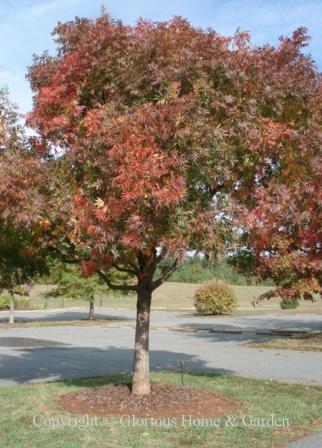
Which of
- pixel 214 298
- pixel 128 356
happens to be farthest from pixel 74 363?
pixel 214 298

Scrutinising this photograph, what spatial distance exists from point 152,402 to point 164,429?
50.4 inches

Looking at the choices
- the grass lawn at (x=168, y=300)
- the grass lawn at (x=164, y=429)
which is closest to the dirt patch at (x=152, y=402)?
the grass lawn at (x=164, y=429)

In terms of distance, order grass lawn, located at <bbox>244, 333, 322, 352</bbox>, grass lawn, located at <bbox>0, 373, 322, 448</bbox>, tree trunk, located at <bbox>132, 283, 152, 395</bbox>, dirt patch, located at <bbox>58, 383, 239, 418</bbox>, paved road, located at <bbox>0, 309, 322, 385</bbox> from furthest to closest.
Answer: grass lawn, located at <bbox>244, 333, 322, 352</bbox>
paved road, located at <bbox>0, 309, 322, 385</bbox>
tree trunk, located at <bbox>132, 283, 152, 395</bbox>
dirt patch, located at <bbox>58, 383, 239, 418</bbox>
grass lawn, located at <bbox>0, 373, 322, 448</bbox>

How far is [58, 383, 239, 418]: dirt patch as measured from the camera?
7.63m

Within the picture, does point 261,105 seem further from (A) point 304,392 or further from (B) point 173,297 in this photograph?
(B) point 173,297

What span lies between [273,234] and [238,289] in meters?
61.7

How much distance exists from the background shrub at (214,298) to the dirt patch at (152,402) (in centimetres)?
2751

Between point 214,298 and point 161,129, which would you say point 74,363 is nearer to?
Result: point 161,129

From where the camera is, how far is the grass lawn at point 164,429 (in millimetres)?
6199

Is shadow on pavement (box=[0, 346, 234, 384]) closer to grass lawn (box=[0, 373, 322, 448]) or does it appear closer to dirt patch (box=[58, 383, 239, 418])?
grass lawn (box=[0, 373, 322, 448])

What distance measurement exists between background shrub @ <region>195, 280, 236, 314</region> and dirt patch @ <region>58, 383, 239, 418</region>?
2751cm

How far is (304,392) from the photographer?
9.53 m

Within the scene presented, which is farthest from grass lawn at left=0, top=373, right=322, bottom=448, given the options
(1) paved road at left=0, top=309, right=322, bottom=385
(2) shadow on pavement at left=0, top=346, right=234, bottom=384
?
(2) shadow on pavement at left=0, top=346, right=234, bottom=384

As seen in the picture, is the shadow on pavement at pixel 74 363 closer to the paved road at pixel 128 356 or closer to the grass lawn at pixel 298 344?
the paved road at pixel 128 356
